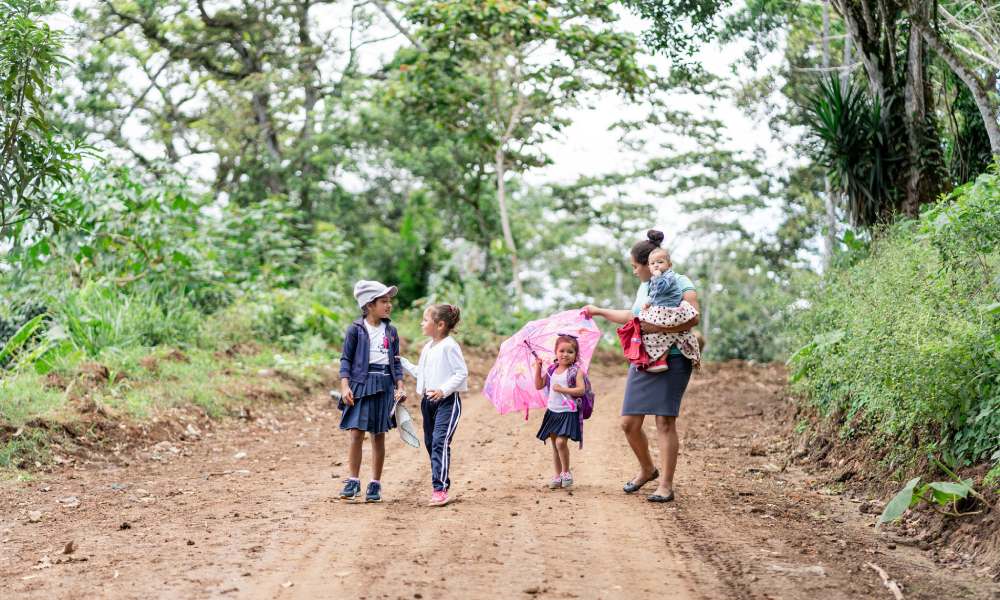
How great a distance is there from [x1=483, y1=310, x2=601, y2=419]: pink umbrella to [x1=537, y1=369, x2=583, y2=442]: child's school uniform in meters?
0.19

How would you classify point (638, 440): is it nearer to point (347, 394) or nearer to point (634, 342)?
point (634, 342)

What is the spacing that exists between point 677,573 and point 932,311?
3315 mm

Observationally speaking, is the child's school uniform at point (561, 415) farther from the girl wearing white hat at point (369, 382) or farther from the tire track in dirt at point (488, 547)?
the girl wearing white hat at point (369, 382)

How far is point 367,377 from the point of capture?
7.24m

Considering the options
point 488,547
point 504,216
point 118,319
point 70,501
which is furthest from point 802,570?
point 504,216

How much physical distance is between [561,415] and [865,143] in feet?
25.0

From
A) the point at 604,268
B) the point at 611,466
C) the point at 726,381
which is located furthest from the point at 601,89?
the point at 604,268

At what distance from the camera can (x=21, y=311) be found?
14.0 metres

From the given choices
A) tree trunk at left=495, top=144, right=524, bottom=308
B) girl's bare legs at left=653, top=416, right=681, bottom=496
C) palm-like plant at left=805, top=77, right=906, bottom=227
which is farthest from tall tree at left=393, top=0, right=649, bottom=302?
girl's bare legs at left=653, top=416, right=681, bottom=496

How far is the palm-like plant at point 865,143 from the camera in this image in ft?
42.9

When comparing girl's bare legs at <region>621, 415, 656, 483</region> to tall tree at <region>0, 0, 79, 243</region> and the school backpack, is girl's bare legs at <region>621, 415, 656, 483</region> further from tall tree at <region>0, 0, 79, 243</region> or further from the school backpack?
tall tree at <region>0, 0, 79, 243</region>

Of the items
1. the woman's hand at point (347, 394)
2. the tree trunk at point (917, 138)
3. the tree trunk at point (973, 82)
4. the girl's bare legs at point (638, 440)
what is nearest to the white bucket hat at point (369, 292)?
the woman's hand at point (347, 394)

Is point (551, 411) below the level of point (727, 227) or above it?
below

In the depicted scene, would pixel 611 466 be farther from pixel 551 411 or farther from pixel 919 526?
pixel 919 526
